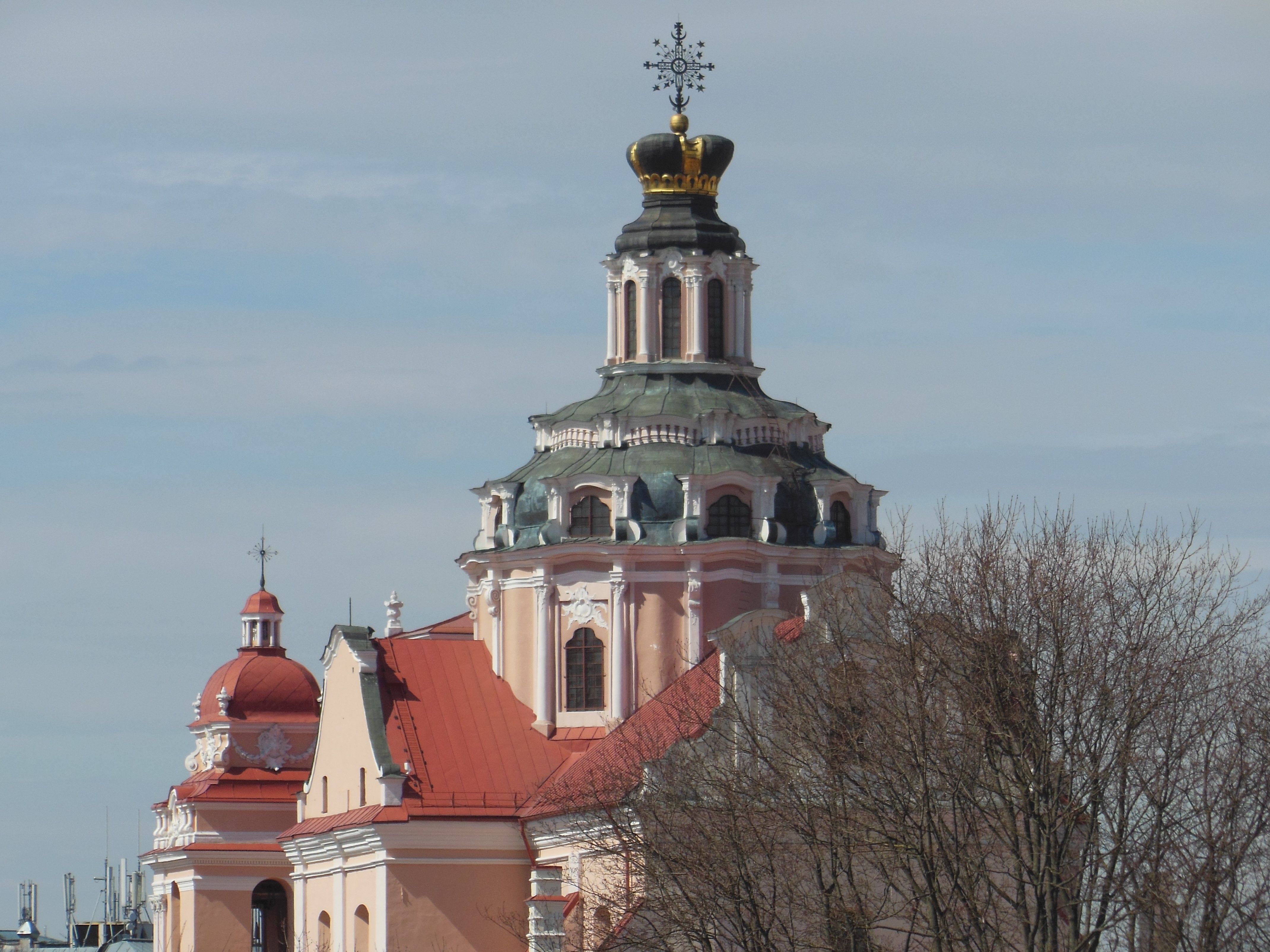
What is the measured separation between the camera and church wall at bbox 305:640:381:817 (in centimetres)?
6197

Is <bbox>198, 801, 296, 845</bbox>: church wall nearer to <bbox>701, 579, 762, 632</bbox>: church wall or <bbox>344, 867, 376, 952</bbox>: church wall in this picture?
<bbox>344, 867, 376, 952</bbox>: church wall

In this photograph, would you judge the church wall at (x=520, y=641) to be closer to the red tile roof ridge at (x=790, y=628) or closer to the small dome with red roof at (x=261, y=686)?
the red tile roof ridge at (x=790, y=628)

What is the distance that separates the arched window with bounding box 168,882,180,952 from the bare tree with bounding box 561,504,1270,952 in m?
32.6

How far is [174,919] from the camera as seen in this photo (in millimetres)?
79688

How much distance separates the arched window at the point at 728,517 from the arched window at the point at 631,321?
5.22 meters

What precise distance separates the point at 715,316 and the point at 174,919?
84.2ft

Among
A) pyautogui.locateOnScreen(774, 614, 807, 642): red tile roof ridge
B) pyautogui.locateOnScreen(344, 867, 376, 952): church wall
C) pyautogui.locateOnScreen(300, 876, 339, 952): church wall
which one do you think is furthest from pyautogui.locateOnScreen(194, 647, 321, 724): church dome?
pyautogui.locateOnScreen(774, 614, 807, 642): red tile roof ridge

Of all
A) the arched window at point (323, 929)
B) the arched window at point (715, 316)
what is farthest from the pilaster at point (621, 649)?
the arched window at point (323, 929)

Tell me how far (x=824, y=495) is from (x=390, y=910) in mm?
12605

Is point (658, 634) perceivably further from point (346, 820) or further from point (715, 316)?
point (715, 316)

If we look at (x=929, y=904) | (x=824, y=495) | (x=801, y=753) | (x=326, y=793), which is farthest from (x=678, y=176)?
(x=929, y=904)

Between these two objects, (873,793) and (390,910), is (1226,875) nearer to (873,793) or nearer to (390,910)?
(873,793)

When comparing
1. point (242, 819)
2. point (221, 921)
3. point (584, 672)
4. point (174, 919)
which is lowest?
point (221, 921)

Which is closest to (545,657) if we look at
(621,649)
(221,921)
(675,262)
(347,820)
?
(621,649)
